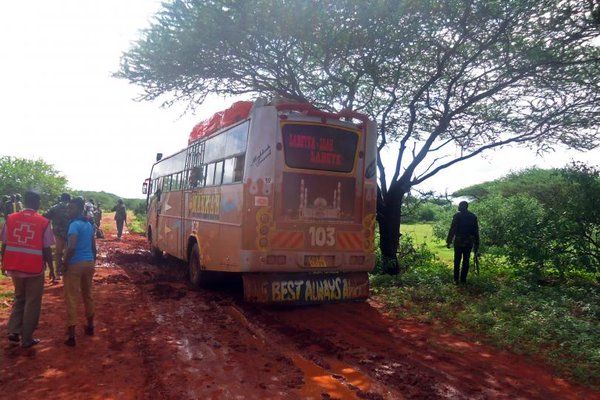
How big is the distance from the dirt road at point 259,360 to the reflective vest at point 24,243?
1.05 metres

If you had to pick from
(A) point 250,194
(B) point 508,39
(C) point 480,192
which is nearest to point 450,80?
(B) point 508,39

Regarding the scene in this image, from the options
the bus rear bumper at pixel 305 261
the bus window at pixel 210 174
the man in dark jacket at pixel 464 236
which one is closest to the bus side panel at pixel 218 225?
the bus window at pixel 210 174

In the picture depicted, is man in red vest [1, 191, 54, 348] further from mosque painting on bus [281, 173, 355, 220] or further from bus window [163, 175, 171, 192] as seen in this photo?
bus window [163, 175, 171, 192]

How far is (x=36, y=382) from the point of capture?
188 inches

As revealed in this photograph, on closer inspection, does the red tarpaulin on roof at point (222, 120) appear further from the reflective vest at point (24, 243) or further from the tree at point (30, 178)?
the tree at point (30, 178)

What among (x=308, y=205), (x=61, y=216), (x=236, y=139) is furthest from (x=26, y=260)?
(x=61, y=216)

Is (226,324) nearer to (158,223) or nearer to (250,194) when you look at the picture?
(250,194)

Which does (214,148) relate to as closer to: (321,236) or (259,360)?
(321,236)

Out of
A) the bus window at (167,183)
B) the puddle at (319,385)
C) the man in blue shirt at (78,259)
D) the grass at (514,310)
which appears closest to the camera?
the puddle at (319,385)

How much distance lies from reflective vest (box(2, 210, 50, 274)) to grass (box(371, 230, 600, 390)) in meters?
5.78

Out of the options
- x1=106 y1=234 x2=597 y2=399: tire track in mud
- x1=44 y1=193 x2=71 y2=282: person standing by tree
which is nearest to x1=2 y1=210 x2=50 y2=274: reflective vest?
x1=106 y1=234 x2=597 y2=399: tire track in mud

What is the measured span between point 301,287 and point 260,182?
2.02 meters

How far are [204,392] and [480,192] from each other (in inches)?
1849

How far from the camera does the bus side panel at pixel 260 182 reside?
7781 millimetres
